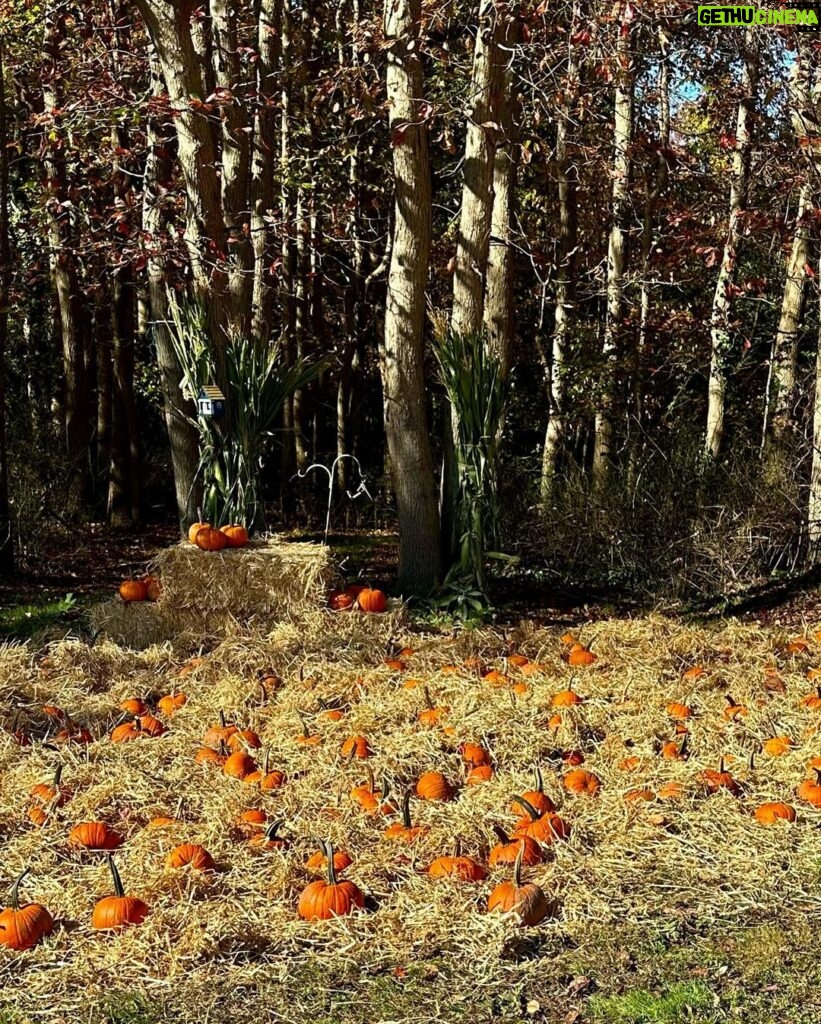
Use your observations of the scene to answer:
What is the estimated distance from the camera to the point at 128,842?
4.14 metres

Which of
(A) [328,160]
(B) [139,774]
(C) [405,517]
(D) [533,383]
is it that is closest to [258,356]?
(C) [405,517]

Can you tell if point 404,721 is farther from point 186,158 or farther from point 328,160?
point 328,160

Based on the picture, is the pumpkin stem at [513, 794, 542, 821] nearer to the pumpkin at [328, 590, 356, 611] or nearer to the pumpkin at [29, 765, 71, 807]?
the pumpkin at [29, 765, 71, 807]

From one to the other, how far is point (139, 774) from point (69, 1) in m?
7.23

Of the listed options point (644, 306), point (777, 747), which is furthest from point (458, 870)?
point (644, 306)

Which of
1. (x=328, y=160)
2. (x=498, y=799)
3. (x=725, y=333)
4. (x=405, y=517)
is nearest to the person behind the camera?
(x=498, y=799)

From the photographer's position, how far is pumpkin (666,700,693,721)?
5.42m

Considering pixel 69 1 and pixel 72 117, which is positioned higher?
pixel 69 1

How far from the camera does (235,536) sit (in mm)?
7531

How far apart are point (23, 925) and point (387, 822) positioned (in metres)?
1.35

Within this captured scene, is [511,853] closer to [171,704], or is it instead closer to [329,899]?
[329,899]

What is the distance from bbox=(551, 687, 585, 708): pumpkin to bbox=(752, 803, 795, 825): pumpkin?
129cm

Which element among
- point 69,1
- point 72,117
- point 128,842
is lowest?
point 128,842

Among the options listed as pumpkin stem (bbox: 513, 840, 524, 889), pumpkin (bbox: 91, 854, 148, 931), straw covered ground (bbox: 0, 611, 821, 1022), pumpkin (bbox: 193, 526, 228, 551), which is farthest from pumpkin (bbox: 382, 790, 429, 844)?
pumpkin (bbox: 193, 526, 228, 551)
